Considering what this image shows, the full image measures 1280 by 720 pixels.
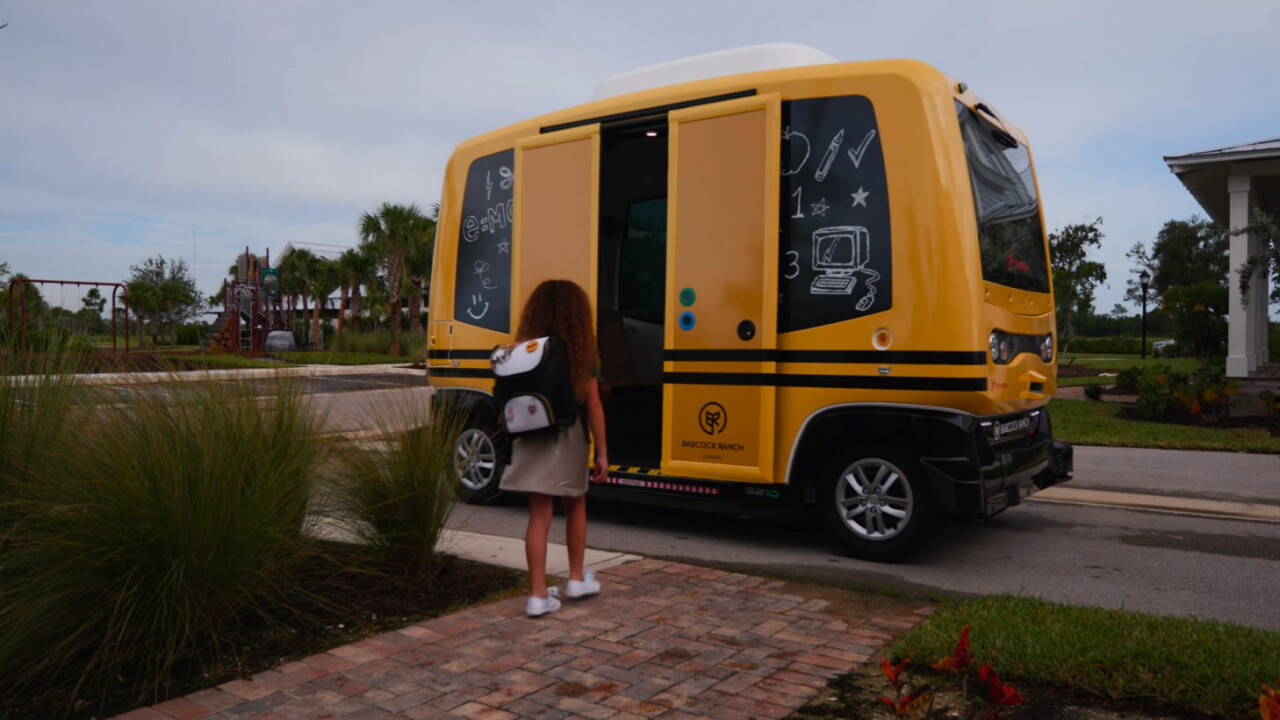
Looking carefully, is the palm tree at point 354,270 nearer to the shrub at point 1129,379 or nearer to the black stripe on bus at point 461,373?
the shrub at point 1129,379

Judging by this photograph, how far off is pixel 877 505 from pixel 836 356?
1.01 m

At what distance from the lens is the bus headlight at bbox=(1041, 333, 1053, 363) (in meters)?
6.99

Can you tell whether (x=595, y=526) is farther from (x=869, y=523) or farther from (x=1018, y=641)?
(x=1018, y=641)

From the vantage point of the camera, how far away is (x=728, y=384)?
660 cm

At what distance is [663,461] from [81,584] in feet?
13.1

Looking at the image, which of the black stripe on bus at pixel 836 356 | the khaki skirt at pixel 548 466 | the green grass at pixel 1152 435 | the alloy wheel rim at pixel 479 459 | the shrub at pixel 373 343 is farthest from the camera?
the shrub at pixel 373 343

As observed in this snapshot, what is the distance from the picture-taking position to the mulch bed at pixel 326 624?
12.2 ft

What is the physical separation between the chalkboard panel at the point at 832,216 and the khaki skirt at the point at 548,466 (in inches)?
80.6

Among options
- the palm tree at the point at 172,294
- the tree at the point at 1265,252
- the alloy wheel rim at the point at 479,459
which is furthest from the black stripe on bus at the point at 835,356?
the palm tree at the point at 172,294

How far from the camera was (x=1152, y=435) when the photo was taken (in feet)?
41.2

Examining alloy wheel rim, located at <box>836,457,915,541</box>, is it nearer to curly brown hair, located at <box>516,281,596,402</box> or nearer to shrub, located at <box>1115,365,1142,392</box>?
curly brown hair, located at <box>516,281,596,402</box>

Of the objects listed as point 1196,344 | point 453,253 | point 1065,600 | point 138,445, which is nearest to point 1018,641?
point 1065,600

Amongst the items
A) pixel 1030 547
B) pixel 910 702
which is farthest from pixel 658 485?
pixel 910 702

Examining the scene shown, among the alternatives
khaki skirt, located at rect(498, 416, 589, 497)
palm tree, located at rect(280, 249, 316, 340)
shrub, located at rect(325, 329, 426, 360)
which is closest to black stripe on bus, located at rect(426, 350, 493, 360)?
khaki skirt, located at rect(498, 416, 589, 497)
